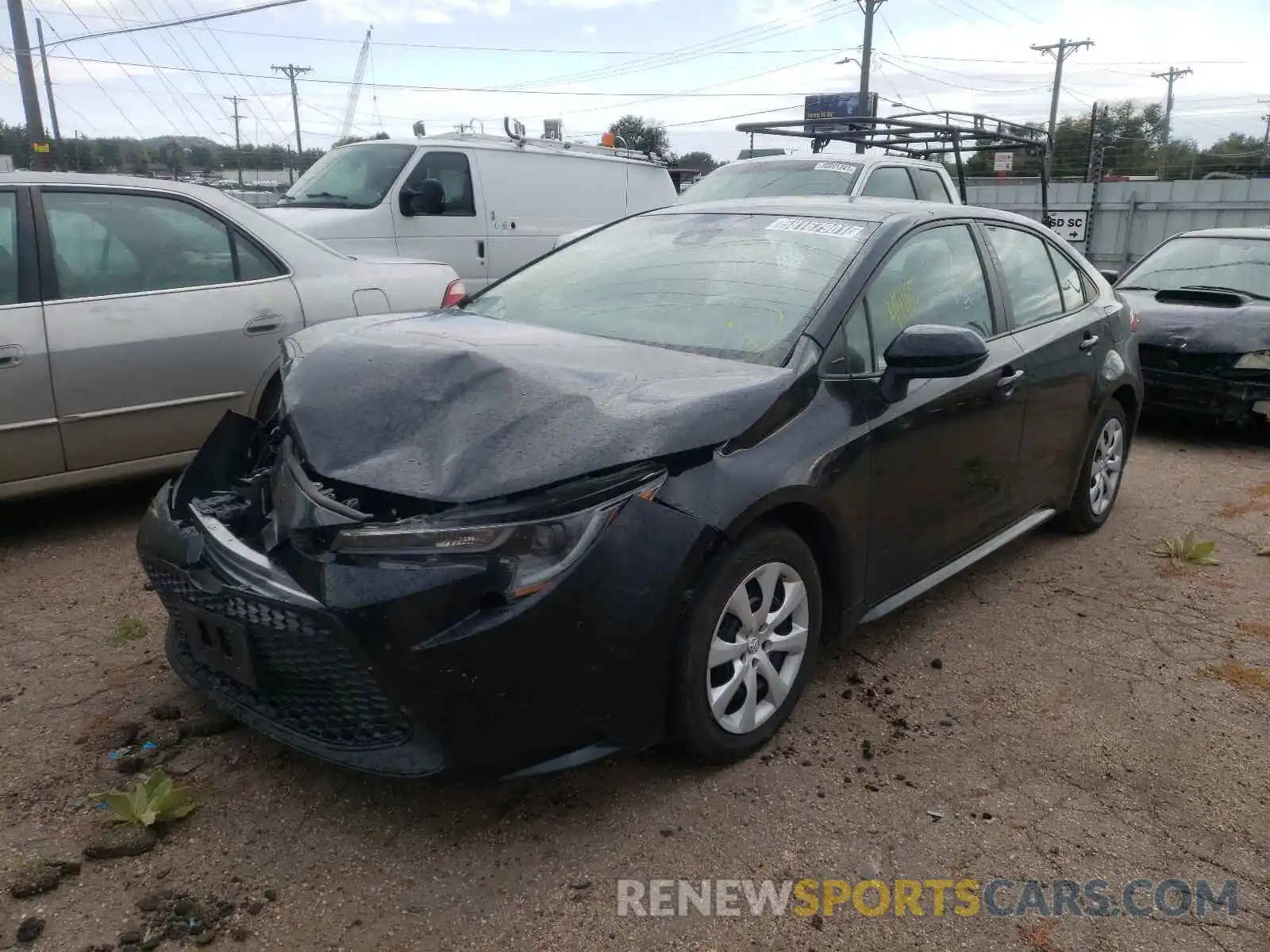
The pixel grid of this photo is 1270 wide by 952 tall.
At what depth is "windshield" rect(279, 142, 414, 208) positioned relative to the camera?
886 centimetres

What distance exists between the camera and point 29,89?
16844 mm

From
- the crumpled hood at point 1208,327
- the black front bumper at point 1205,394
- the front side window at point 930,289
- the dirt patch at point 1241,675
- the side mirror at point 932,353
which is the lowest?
the dirt patch at point 1241,675

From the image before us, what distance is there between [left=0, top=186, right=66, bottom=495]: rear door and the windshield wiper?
7527mm

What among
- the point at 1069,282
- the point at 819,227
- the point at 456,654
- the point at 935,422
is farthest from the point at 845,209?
the point at 456,654

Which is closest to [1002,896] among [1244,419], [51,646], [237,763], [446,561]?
[446,561]

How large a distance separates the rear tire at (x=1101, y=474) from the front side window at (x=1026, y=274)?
70 centimetres

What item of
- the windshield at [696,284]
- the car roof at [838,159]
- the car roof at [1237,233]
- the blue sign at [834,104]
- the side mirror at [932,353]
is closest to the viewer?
the side mirror at [932,353]

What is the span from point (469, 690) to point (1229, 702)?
2644 mm

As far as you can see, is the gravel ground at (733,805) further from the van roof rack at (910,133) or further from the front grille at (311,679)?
the van roof rack at (910,133)

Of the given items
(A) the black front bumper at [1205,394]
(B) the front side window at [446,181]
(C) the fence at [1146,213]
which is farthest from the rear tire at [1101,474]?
(C) the fence at [1146,213]

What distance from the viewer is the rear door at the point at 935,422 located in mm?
3154

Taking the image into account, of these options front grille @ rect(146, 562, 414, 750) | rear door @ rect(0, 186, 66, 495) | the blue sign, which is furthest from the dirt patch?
the blue sign

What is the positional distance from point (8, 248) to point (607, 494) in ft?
10.5

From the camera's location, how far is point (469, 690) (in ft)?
7.37
